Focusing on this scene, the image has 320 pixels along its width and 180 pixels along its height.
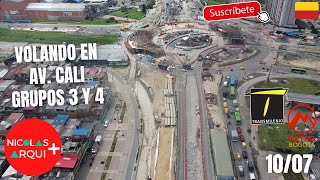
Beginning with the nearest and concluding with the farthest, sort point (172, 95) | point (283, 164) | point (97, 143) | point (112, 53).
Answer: point (283, 164) < point (97, 143) < point (172, 95) < point (112, 53)

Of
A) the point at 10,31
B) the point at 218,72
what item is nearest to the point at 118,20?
the point at 10,31

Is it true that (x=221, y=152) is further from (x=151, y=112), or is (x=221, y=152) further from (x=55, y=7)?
(x=55, y=7)

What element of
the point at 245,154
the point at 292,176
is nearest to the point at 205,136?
the point at 245,154

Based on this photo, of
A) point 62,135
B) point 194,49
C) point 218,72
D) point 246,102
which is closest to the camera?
point 62,135

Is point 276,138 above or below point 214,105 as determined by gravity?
below

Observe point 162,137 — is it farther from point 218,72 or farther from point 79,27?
point 79,27

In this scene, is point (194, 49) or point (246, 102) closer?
point (246, 102)

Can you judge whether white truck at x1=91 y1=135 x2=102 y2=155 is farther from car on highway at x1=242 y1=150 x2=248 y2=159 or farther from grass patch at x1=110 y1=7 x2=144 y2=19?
grass patch at x1=110 y1=7 x2=144 y2=19
